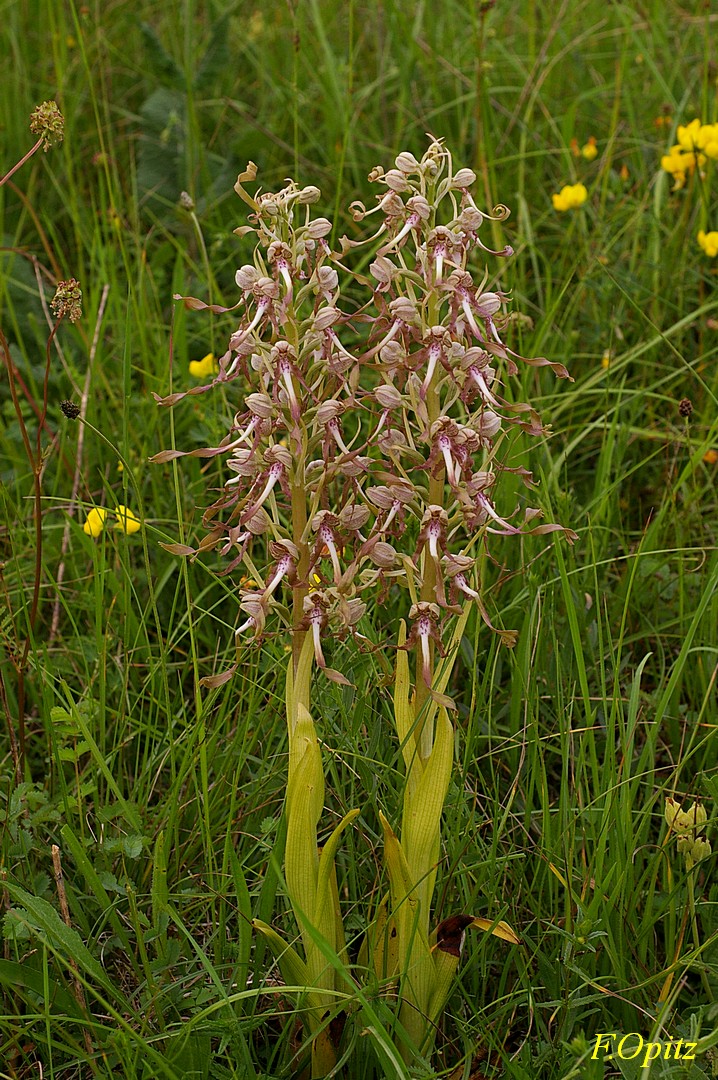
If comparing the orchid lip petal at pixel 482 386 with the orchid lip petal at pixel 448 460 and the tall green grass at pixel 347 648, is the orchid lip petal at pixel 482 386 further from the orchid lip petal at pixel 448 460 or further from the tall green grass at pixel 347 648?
the tall green grass at pixel 347 648

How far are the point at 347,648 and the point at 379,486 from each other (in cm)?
63

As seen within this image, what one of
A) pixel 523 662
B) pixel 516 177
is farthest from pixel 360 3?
pixel 523 662

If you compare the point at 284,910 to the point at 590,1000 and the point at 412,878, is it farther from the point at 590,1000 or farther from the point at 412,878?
the point at 590,1000

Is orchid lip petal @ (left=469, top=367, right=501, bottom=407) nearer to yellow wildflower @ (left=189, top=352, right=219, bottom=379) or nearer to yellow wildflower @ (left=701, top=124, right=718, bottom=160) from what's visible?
yellow wildflower @ (left=189, top=352, right=219, bottom=379)

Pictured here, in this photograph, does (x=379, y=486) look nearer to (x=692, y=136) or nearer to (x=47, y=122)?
(x=47, y=122)

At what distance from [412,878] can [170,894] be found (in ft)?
1.57

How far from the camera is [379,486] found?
1512 millimetres

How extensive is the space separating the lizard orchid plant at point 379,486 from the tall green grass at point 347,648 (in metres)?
0.09

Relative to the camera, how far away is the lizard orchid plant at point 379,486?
1.45 m

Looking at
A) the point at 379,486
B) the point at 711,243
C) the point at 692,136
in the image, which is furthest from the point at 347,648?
the point at 692,136

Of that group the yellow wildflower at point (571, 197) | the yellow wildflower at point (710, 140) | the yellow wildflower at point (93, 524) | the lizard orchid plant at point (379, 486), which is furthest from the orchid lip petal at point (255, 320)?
the yellow wildflower at point (710, 140)

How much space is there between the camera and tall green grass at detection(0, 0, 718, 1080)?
1699 mm

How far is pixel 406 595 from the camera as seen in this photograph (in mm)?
2373

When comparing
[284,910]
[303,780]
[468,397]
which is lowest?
[284,910]
